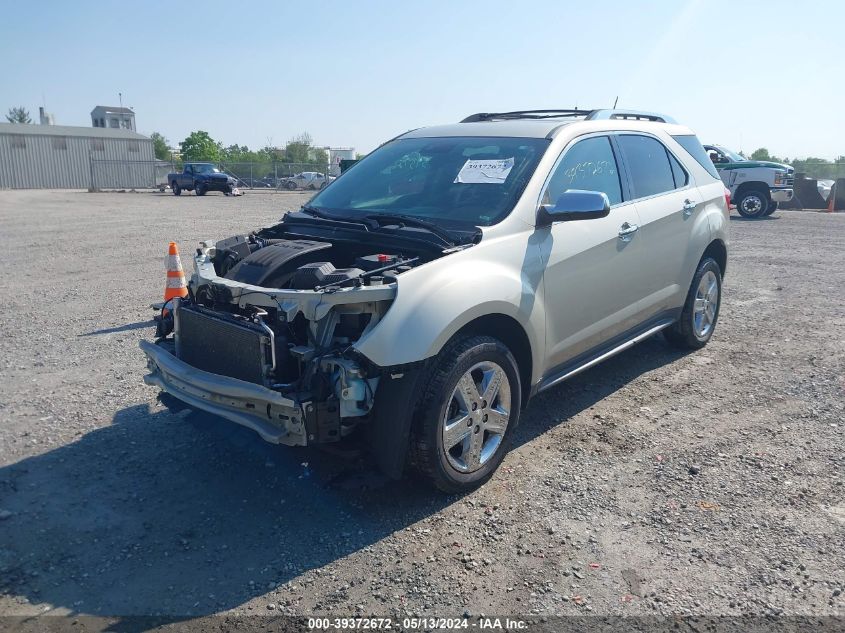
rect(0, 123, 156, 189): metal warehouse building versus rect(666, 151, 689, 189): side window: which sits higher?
rect(0, 123, 156, 189): metal warehouse building

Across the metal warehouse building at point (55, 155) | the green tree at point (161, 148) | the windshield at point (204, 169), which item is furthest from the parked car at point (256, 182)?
the green tree at point (161, 148)

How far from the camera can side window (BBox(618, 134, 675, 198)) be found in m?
5.45

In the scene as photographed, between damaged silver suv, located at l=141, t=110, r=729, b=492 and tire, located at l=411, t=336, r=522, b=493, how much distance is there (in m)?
0.01

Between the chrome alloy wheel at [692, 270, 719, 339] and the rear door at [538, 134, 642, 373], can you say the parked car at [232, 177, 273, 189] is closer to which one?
the chrome alloy wheel at [692, 270, 719, 339]

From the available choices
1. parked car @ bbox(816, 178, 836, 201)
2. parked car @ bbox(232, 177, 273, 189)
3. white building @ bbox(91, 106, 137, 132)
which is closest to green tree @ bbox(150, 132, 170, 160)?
white building @ bbox(91, 106, 137, 132)

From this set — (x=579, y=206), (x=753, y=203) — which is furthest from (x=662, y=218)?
(x=753, y=203)

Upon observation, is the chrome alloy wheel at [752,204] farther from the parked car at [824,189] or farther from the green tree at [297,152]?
the green tree at [297,152]

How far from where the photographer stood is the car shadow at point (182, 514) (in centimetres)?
322

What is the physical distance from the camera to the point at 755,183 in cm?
1995

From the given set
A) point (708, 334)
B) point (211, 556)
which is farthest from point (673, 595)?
point (708, 334)

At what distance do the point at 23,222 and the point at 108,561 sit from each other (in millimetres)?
18518

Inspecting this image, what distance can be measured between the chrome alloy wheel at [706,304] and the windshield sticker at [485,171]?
2558 mm

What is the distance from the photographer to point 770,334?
7316 millimetres

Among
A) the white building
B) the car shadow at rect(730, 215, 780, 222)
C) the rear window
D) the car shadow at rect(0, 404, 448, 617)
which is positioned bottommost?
the car shadow at rect(0, 404, 448, 617)
